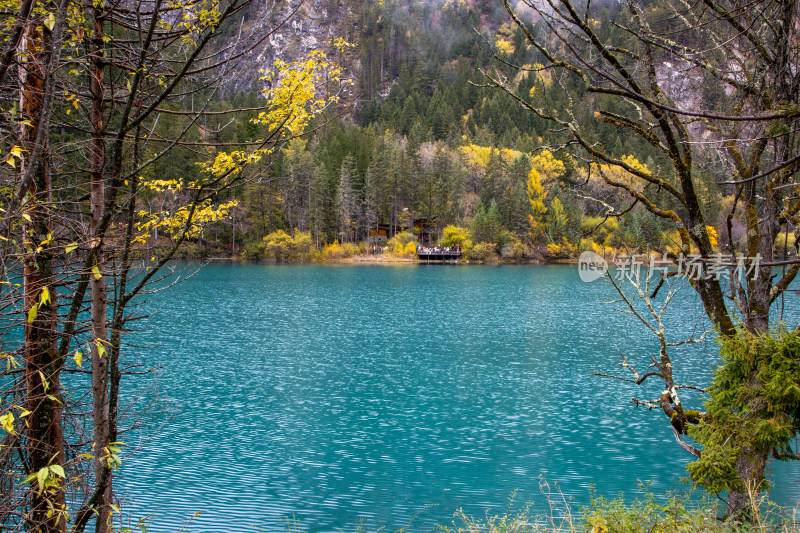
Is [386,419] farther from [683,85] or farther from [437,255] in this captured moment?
[437,255]

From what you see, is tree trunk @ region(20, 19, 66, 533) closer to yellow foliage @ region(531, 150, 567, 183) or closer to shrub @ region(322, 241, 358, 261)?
shrub @ region(322, 241, 358, 261)

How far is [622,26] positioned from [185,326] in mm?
29495

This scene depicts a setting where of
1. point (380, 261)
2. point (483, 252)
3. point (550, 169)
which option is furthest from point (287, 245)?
point (550, 169)

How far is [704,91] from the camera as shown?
5234 millimetres

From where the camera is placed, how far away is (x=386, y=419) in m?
16.3

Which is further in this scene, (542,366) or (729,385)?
(542,366)

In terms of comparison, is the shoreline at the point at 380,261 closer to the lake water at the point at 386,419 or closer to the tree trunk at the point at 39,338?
the lake water at the point at 386,419

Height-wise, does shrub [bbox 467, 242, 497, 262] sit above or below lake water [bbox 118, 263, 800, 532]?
above

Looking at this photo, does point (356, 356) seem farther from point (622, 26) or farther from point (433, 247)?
point (433, 247)

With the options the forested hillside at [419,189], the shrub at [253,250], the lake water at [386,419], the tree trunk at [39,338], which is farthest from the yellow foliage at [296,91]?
the shrub at [253,250]

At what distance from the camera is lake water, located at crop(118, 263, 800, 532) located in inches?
451

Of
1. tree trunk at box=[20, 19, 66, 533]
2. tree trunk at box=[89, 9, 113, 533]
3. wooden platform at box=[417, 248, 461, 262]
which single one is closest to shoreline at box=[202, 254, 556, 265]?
wooden platform at box=[417, 248, 461, 262]

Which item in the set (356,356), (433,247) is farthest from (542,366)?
(433,247)

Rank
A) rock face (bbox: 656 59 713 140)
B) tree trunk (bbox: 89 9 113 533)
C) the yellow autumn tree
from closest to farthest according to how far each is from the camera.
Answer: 1. tree trunk (bbox: 89 9 113 533)
2. rock face (bbox: 656 59 713 140)
3. the yellow autumn tree
